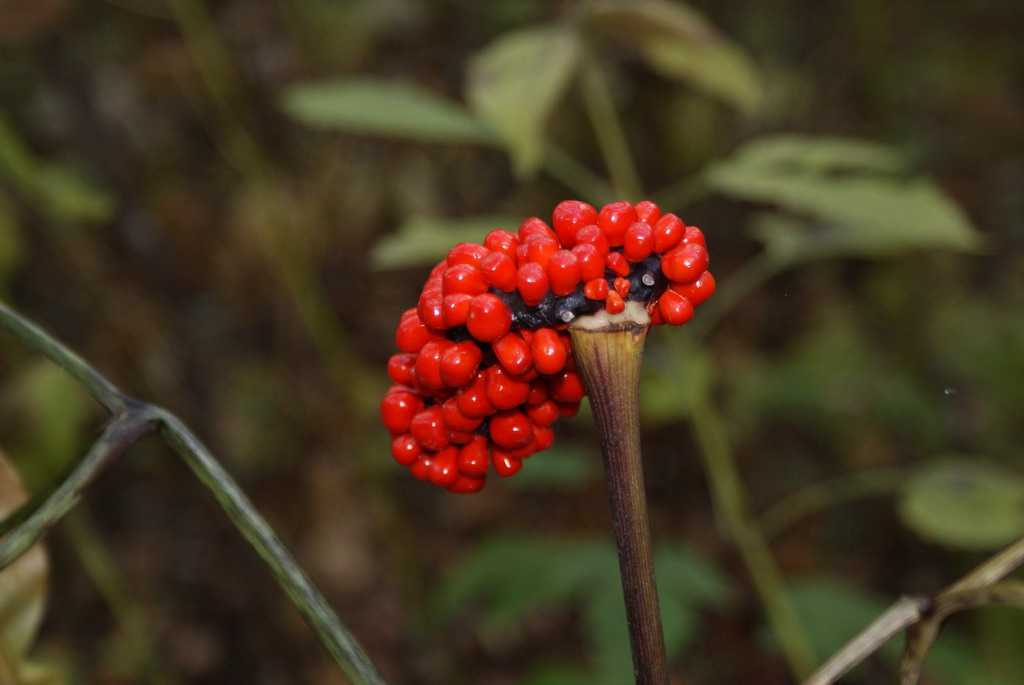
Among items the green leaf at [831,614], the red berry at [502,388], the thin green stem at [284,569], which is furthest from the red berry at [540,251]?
the green leaf at [831,614]

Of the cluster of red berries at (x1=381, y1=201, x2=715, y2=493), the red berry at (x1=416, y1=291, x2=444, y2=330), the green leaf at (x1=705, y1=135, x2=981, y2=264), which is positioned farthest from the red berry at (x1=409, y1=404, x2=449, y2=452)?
the green leaf at (x1=705, y1=135, x2=981, y2=264)

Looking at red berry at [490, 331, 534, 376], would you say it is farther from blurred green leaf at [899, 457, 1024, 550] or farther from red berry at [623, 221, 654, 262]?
blurred green leaf at [899, 457, 1024, 550]

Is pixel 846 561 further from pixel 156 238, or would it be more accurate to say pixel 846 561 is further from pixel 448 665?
pixel 156 238

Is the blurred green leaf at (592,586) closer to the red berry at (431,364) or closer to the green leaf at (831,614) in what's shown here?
the green leaf at (831,614)

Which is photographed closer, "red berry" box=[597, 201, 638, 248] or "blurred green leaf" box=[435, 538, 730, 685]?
"red berry" box=[597, 201, 638, 248]

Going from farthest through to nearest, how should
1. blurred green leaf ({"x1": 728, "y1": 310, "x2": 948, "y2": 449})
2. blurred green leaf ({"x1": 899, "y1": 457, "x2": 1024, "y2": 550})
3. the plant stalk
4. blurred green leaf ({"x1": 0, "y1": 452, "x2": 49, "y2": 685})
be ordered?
blurred green leaf ({"x1": 728, "y1": 310, "x2": 948, "y2": 449})
blurred green leaf ({"x1": 899, "y1": 457, "x2": 1024, "y2": 550})
blurred green leaf ({"x1": 0, "y1": 452, "x2": 49, "y2": 685})
the plant stalk

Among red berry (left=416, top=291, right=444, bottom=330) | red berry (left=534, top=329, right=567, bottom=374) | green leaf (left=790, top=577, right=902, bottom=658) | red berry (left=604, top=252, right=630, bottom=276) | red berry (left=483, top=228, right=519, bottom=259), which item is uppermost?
red berry (left=483, top=228, right=519, bottom=259)

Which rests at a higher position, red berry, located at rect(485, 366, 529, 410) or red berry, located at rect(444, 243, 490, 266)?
red berry, located at rect(444, 243, 490, 266)

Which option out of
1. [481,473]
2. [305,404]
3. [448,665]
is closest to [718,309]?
[481,473]
